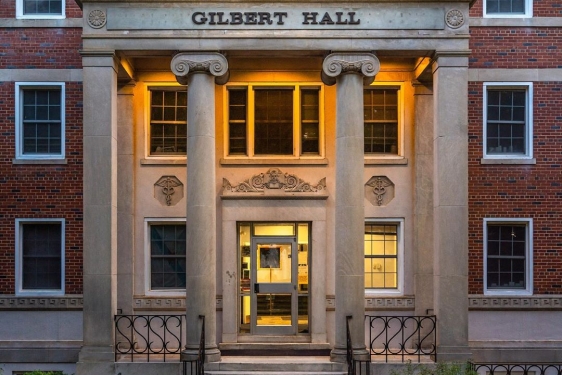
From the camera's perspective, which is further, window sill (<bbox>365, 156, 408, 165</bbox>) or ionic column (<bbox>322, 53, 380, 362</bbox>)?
window sill (<bbox>365, 156, 408, 165</bbox>)

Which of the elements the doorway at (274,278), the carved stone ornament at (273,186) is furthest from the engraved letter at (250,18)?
the doorway at (274,278)

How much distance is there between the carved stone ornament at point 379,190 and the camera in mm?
17891

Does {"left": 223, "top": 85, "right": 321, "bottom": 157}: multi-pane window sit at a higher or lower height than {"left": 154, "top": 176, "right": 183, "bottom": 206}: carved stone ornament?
higher

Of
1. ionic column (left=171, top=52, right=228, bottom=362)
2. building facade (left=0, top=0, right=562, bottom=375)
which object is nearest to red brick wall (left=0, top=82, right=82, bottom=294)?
building facade (left=0, top=0, right=562, bottom=375)

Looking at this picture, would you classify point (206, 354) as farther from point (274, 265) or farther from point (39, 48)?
point (39, 48)

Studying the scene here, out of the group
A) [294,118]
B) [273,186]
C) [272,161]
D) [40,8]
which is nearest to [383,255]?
[273,186]

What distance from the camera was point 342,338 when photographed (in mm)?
15484

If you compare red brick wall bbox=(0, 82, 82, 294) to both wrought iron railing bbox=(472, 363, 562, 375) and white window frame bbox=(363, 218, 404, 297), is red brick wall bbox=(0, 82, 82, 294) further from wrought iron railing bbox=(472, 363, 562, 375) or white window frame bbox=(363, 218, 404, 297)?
wrought iron railing bbox=(472, 363, 562, 375)

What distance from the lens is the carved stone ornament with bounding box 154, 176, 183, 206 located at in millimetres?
17844

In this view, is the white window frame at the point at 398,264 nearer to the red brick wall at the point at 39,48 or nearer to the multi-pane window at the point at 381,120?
the multi-pane window at the point at 381,120

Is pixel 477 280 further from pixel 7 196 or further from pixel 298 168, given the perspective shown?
pixel 7 196

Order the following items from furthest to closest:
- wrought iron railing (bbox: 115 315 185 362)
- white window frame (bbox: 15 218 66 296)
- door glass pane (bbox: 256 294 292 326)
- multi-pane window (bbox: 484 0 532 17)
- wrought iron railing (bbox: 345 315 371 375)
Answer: door glass pane (bbox: 256 294 292 326)
multi-pane window (bbox: 484 0 532 17)
white window frame (bbox: 15 218 66 296)
wrought iron railing (bbox: 115 315 185 362)
wrought iron railing (bbox: 345 315 371 375)

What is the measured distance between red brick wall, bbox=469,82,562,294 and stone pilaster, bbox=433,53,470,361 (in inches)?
74.5

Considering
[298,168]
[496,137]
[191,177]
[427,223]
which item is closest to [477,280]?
[427,223]
